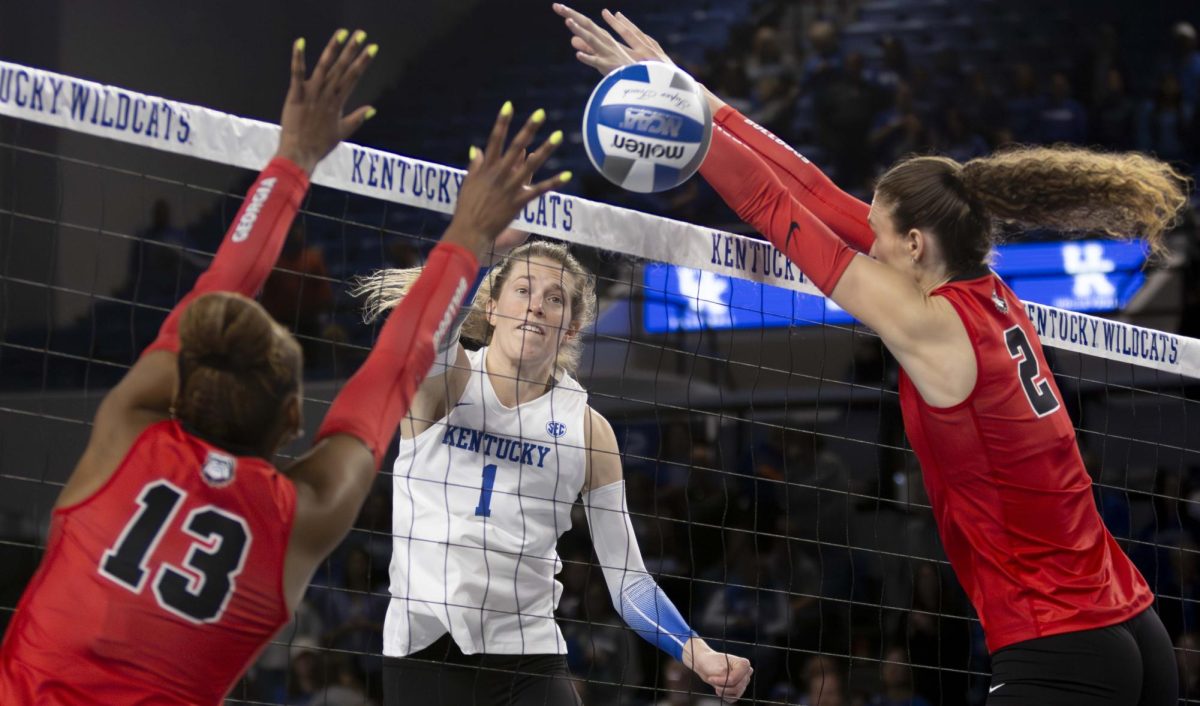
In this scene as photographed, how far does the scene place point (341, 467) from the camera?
96.6 inches

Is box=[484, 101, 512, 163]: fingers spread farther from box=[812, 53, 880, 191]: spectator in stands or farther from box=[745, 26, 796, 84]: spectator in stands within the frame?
box=[745, 26, 796, 84]: spectator in stands

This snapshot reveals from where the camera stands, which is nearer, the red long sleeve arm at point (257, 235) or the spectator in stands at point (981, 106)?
the red long sleeve arm at point (257, 235)

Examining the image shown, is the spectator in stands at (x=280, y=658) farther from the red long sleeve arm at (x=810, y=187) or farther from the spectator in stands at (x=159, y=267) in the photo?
the red long sleeve arm at (x=810, y=187)

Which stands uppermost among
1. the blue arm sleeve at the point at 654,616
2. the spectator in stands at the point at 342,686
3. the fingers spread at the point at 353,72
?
the fingers spread at the point at 353,72

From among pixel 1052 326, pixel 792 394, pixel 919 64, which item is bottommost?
pixel 1052 326

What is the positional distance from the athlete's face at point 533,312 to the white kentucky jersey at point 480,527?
5.4 inches

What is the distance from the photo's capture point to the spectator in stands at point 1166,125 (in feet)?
39.1

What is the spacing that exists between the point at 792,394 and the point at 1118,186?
22.3ft

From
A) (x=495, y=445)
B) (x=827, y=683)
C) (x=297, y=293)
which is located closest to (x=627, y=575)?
(x=495, y=445)

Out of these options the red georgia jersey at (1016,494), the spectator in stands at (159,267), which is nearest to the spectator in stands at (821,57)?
the spectator in stands at (159,267)

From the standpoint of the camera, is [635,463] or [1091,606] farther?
[635,463]

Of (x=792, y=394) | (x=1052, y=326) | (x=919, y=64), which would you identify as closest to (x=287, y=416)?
(x=1052, y=326)

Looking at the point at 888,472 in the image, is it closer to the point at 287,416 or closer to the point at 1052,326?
the point at 1052,326

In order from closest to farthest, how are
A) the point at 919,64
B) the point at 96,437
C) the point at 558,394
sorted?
the point at 96,437
the point at 558,394
the point at 919,64
